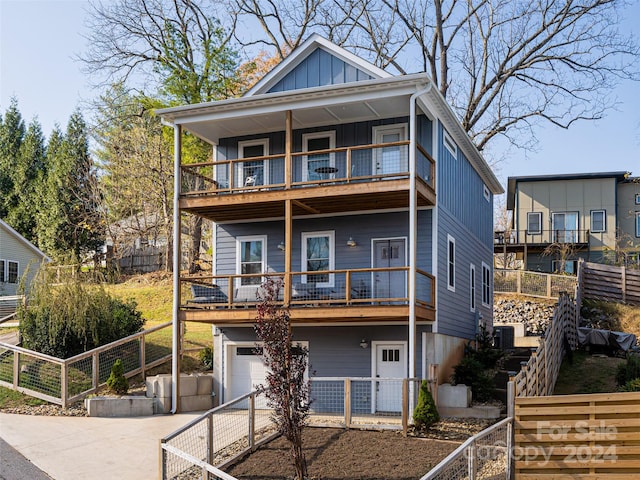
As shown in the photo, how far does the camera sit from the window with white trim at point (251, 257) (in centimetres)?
2016

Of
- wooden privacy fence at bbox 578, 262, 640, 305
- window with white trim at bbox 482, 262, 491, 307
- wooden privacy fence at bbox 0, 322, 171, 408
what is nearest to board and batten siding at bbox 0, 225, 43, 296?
wooden privacy fence at bbox 0, 322, 171, 408

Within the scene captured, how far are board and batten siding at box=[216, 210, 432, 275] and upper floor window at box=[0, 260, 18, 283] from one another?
20.0m

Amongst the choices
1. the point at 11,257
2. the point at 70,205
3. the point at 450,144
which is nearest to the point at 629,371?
the point at 450,144

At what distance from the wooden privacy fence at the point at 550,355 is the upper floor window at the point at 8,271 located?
90.1 feet

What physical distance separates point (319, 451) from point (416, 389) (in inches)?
177

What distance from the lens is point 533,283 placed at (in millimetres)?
31906

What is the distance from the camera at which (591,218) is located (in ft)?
129

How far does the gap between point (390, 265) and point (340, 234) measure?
167cm

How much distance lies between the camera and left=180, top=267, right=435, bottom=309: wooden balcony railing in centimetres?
1714

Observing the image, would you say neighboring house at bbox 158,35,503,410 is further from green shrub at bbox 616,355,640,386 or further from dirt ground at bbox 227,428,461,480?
green shrub at bbox 616,355,640,386

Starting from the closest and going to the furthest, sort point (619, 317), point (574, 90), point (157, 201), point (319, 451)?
point (319, 451), point (619, 317), point (574, 90), point (157, 201)

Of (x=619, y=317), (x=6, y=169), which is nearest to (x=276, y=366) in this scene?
(x=619, y=317)

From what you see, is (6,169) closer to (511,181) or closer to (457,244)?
(511,181)

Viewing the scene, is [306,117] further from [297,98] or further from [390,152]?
[390,152]
